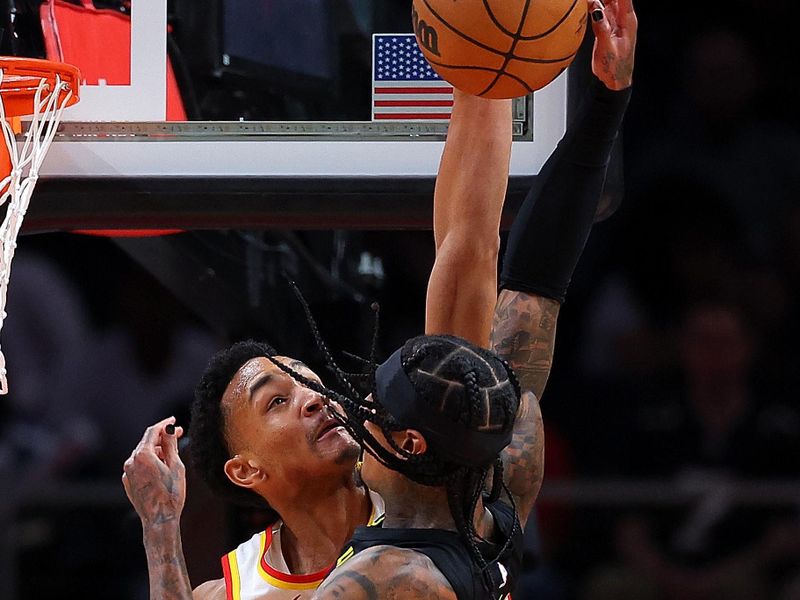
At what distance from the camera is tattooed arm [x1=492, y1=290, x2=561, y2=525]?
5.53 feet

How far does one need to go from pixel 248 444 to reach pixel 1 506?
12.9ft

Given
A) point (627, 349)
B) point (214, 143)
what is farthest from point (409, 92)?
point (627, 349)

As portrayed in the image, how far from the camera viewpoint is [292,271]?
4.85 meters

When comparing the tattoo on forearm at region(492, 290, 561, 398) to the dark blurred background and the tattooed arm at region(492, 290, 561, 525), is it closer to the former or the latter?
the tattooed arm at region(492, 290, 561, 525)

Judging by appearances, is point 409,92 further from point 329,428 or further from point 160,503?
point 160,503

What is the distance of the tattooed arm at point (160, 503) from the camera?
1658 mm

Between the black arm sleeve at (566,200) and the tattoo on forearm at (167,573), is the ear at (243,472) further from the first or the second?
the black arm sleeve at (566,200)

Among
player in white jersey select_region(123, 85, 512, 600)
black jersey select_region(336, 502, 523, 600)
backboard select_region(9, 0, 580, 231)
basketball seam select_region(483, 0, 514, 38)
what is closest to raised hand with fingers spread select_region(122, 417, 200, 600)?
player in white jersey select_region(123, 85, 512, 600)

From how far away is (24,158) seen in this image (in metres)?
2.42

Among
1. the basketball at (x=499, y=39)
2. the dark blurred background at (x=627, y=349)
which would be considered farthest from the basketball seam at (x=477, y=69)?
the dark blurred background at (x=627, y=349)

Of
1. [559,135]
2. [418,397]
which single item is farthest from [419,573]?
[559,135]

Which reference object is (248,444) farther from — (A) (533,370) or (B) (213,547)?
(B) (213,547)

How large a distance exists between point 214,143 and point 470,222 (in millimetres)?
825

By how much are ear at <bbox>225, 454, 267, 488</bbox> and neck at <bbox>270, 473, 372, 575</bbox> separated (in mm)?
59
